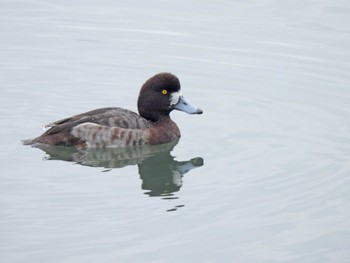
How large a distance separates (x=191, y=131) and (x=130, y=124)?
40.2 inches

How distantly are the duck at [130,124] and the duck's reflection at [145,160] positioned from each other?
4.1 inches

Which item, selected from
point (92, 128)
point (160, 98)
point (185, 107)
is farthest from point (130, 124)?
point (185, 107)

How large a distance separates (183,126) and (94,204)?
11.8 feet

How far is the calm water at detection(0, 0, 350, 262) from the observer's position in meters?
9.07

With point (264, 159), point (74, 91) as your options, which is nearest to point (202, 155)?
point (264, 159)

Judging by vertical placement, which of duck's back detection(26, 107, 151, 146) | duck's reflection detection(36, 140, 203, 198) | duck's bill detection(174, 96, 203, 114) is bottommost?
duck's reflection detection(36, 140, 203, 198)

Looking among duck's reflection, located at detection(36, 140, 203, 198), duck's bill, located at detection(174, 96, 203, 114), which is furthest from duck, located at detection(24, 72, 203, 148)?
duck's reflection, located at detection(36, 140, 203, 198)

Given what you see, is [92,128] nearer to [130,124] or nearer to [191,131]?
[130,124]

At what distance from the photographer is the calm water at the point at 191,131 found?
29.8ft

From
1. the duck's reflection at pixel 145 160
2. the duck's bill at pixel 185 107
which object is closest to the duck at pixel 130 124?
the duck's bill at pixel 185 107

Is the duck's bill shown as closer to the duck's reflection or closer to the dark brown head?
the dark brown head

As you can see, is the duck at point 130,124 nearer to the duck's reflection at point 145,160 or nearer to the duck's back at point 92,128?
the duck's back at point 92,128

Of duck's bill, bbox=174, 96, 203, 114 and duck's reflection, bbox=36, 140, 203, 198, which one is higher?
duck's bill, bbox=174, 96, 203, 114

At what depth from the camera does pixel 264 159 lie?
37.6 feet
